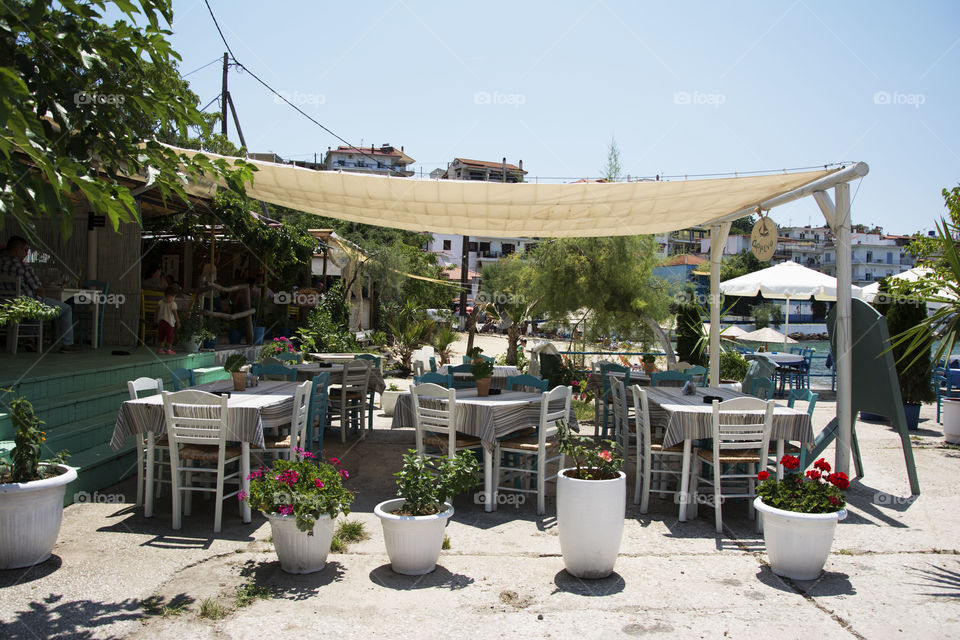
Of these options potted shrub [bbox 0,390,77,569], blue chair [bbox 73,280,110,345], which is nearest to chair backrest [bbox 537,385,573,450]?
potted shrub [bbox 0,390,77,569]

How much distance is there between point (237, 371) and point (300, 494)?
2251 mm

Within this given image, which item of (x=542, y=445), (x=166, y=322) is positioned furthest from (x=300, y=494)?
(x=166, y=322)

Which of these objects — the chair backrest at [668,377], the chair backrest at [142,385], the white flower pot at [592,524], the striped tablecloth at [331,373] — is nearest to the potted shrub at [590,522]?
the white flower pot at [592,524]

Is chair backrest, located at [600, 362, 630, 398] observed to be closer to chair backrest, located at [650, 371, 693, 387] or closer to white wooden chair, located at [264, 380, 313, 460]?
chair backrest, located at [650, 371, 693, 387]

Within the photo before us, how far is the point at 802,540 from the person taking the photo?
11.8 ft

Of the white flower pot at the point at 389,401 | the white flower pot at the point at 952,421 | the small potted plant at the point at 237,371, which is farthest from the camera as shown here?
the white flower pot at the point at 389,401

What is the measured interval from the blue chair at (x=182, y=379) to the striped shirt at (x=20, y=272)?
12.4 ft

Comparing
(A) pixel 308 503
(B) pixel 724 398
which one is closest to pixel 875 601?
(B) pixel 724 398

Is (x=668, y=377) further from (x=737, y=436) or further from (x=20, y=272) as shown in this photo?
(x=20, y=272)

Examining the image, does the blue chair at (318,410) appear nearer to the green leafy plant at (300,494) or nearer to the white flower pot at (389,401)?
the green leafy plant at (300,494)

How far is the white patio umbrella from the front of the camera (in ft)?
38.2

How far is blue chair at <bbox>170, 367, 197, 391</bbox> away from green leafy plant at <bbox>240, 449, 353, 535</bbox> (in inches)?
76.8

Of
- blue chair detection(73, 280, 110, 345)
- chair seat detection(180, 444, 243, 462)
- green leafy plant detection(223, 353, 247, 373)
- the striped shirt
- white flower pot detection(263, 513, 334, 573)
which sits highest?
the striped shirt

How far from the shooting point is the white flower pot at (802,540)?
3.58 m
